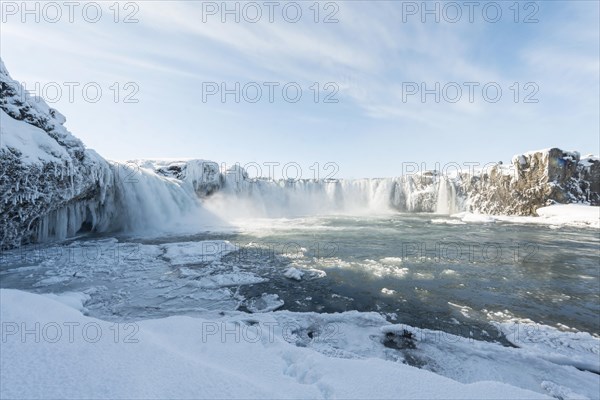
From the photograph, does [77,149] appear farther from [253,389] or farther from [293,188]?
[293,188]

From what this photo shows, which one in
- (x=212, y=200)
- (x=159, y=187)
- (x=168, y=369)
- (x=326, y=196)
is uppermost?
(x=159, y=187)

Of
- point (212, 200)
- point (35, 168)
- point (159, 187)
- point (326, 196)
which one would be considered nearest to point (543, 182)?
point (326, 196)

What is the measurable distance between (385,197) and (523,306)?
122 ft

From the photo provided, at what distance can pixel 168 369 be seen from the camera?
2.29 m

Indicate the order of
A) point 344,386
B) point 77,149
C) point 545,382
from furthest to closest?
1. point 77,149
2. point 545,382
3. point 344,386

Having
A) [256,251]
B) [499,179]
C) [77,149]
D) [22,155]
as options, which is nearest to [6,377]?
[256,251]

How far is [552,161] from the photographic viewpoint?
27.8m

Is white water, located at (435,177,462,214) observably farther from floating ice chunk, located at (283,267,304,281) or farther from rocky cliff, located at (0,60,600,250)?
floating ice chunk, located at (283,267,304,281)

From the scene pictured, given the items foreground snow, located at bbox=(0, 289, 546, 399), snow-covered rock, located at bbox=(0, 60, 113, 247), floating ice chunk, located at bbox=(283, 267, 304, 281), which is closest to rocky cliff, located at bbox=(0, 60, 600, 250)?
snow-covered rock, located at bbox=(0, 60, 113, 247)

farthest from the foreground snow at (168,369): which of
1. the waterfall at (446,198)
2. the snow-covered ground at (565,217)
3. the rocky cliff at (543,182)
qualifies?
the waterfall at (446,198)

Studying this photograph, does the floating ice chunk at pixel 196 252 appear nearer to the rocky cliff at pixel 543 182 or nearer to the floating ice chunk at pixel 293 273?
the floating ice chunk at pixel 293 273

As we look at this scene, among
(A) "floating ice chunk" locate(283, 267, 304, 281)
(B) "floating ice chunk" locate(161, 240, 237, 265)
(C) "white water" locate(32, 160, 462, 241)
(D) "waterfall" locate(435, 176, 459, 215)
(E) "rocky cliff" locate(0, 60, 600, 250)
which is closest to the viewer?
(A) "floating ice chunk" locate(283, 267, 304, 281)

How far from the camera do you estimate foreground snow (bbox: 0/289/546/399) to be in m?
1.98

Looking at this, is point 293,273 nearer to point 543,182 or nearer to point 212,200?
point 212,200
